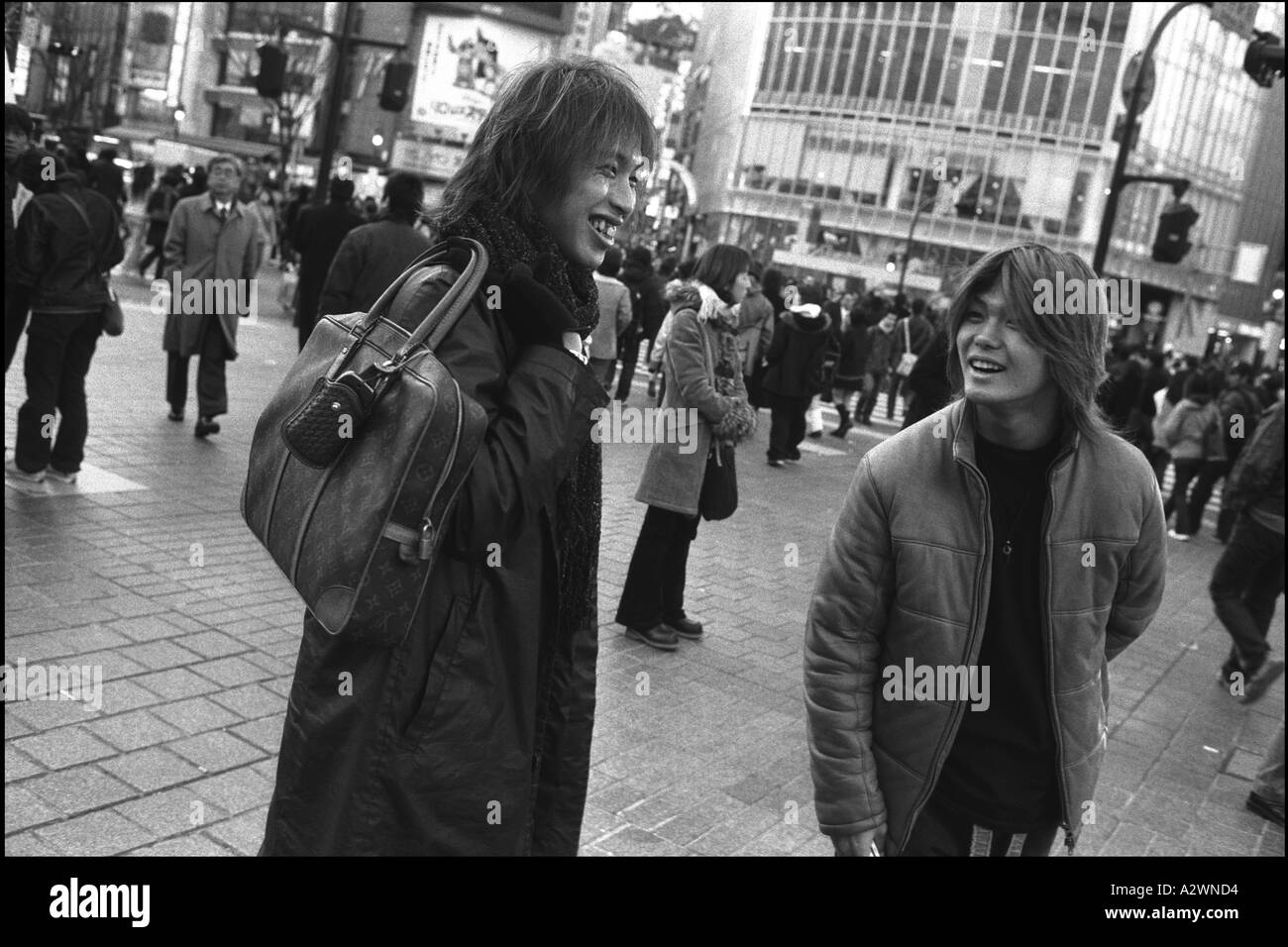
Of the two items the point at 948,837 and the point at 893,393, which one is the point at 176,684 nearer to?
the point at 948,837

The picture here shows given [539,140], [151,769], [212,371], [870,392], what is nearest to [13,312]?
[212,371]

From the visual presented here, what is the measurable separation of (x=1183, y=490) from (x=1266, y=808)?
9613mm

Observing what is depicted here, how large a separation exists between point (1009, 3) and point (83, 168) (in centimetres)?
5750

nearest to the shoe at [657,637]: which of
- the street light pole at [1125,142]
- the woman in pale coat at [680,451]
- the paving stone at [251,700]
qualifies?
the woman in pale coat at [680,451]

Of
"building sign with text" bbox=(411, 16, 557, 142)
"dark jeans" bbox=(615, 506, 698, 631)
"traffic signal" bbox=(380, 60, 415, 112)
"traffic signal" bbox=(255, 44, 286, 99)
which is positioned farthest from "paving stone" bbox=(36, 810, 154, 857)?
"building sign with text" bbox=(411, 16, 557, 142)

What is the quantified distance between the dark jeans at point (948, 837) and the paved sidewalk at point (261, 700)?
61.3 inches

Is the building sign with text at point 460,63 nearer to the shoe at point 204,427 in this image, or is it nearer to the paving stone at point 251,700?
the shoe at point 204,427

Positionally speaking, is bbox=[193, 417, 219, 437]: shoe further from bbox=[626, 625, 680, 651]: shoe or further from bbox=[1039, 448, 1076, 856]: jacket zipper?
bbox=[1039, 448, 1076, 856]: jacket zipper

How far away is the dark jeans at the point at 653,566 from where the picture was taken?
639 cm

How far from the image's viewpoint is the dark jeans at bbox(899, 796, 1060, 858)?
2.70 m

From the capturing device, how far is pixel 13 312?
7.46 metres

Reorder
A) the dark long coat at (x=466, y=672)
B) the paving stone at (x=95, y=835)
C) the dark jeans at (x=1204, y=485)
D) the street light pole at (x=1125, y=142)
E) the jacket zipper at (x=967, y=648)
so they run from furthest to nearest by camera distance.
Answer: the street light pole at (x=1125, y=142)
the dark jeans at (x=1204, y=485)
the paving stone at (x=95, y=835)
the jacket zipper at (x=967, y=648)
the dark long coat at (x=466, y=672)

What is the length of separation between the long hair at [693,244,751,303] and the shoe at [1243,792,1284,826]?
11.4 feet

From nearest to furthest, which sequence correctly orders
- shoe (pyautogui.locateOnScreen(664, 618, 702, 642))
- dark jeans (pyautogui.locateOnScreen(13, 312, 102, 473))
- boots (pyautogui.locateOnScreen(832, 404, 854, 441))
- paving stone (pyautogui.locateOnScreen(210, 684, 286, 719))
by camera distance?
paving stone (pyautogui.locateOnScreen(210, 684, 286, 719)) < shoe (pyautogui.locateOnScreen(664, 618, 702, 642)) < dark jeans (pyautogui.locateOnScreen(13, 312, 102, 473)) < boots (pyautogui.locateOnScreen(832, 404, 854, 441))
